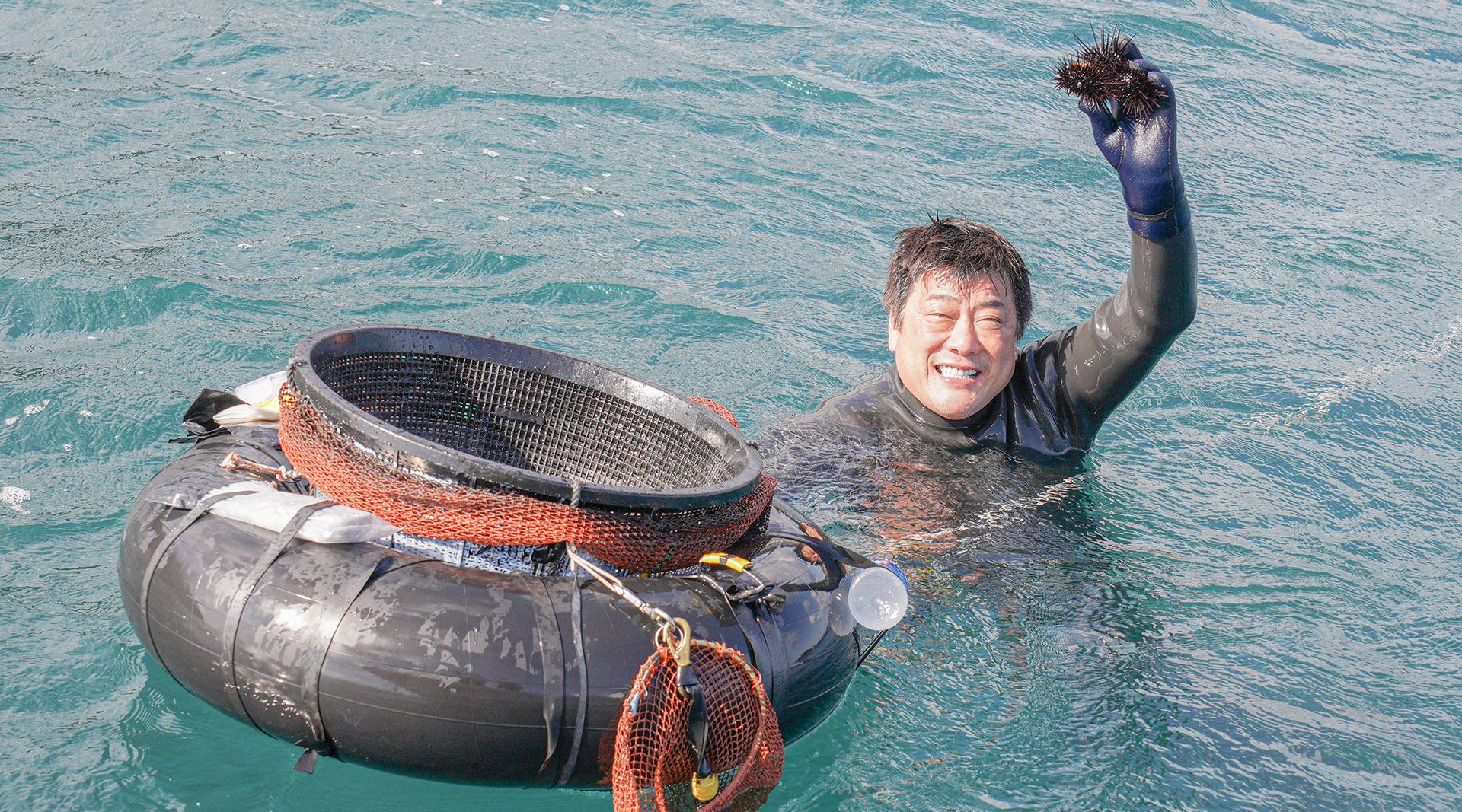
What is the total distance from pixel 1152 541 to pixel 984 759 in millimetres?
1728

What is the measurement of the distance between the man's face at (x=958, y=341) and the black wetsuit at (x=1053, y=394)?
0.13 meters

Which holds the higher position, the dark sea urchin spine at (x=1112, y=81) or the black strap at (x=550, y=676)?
the dark sea urchin spine at (x=1112, y=81)

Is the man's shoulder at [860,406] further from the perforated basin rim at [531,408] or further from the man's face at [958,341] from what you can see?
the perforated basin rim at [531,408]

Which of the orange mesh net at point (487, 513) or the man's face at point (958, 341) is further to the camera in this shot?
the man's face at point (958, 341)

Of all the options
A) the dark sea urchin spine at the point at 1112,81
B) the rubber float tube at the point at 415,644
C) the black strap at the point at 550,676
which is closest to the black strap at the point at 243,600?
the rubber float tube at the point at 415,644

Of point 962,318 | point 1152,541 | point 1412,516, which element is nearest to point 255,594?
point 962,318

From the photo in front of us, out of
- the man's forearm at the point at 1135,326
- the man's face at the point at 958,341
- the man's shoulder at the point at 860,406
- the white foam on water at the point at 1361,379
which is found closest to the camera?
the man's forearm at the point at 1135,326

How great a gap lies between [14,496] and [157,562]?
1.79 metres

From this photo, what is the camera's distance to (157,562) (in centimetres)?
314

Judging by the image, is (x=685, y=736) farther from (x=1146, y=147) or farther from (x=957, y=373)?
(x=1146, y=147)

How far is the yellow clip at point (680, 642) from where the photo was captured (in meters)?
2.78

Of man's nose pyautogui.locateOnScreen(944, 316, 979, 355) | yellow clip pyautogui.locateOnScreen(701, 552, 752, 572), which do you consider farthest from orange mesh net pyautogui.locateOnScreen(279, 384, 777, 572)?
man's nose pyautogui.locateOnScreen(944, 316, 979, 355)

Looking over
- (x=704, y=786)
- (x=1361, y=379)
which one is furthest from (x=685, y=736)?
(x=1361, y=379)

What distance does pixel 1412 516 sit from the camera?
5312 millimetres
